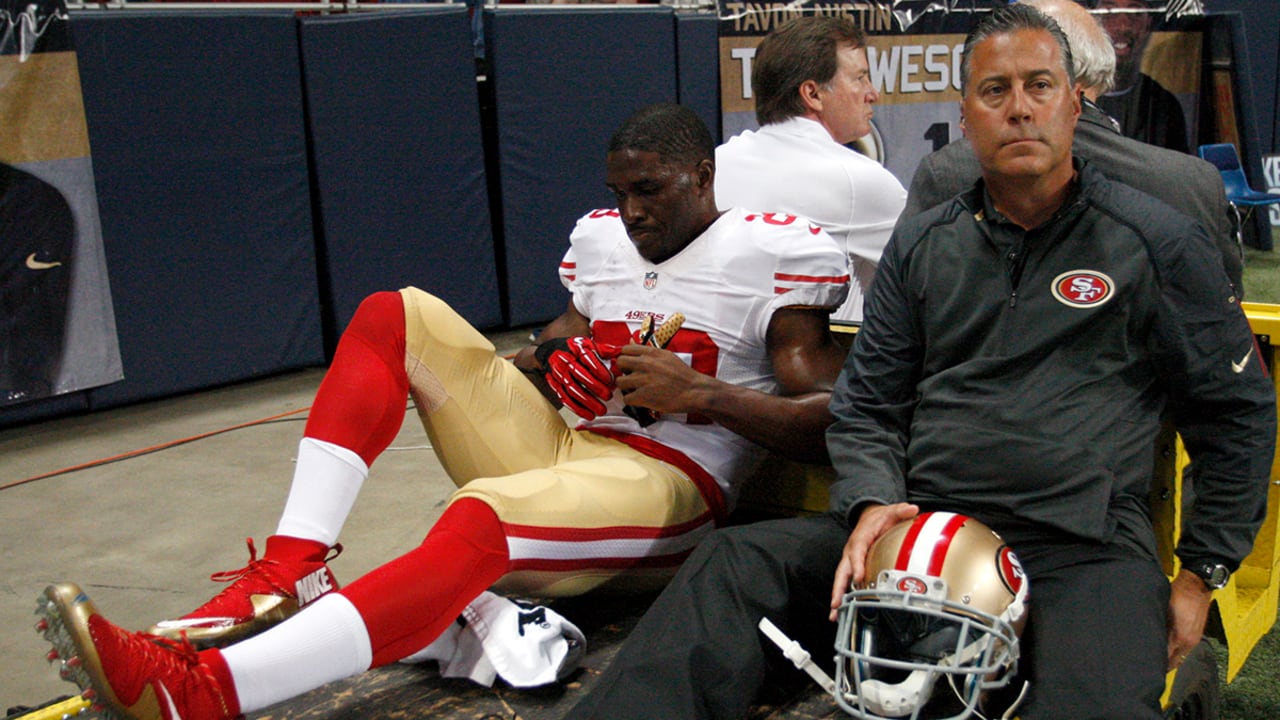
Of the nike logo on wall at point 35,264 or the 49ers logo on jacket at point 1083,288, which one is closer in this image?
the 49ers logo on jacket at point 1083,288

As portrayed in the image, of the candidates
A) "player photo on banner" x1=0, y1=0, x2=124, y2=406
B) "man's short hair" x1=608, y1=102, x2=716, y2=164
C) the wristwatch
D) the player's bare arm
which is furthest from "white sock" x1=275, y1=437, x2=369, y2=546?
"player photo on banner" x1=0, y1=0, x2=124, y2=406

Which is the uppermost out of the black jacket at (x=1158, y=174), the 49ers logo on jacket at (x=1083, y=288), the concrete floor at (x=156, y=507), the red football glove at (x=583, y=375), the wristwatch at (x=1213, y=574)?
the black jacket at (x=1158, y=174)

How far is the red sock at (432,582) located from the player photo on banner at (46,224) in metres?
3.39

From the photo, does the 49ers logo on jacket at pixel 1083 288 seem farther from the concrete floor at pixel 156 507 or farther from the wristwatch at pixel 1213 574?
the concrete floor at pixel 156 507

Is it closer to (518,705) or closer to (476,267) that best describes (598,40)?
(476,267)

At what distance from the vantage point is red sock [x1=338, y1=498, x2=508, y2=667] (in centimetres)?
191

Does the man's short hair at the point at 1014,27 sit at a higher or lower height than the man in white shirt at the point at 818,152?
higher

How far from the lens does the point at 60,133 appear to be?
4734 millimetres

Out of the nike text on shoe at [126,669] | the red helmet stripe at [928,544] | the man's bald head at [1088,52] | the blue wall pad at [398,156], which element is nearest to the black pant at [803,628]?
the red helmet stripe at [928,544]

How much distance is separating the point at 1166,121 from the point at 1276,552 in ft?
22.4

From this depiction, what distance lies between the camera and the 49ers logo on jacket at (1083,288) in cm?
188

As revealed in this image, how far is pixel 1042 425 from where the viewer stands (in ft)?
6.22

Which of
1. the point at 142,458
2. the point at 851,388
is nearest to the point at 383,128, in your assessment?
the point at 142,458

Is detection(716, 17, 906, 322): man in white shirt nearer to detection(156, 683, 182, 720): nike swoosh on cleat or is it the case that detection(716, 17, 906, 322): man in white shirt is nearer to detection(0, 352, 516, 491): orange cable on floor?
detection(0, 352, 516, 491): orange cable on floor
